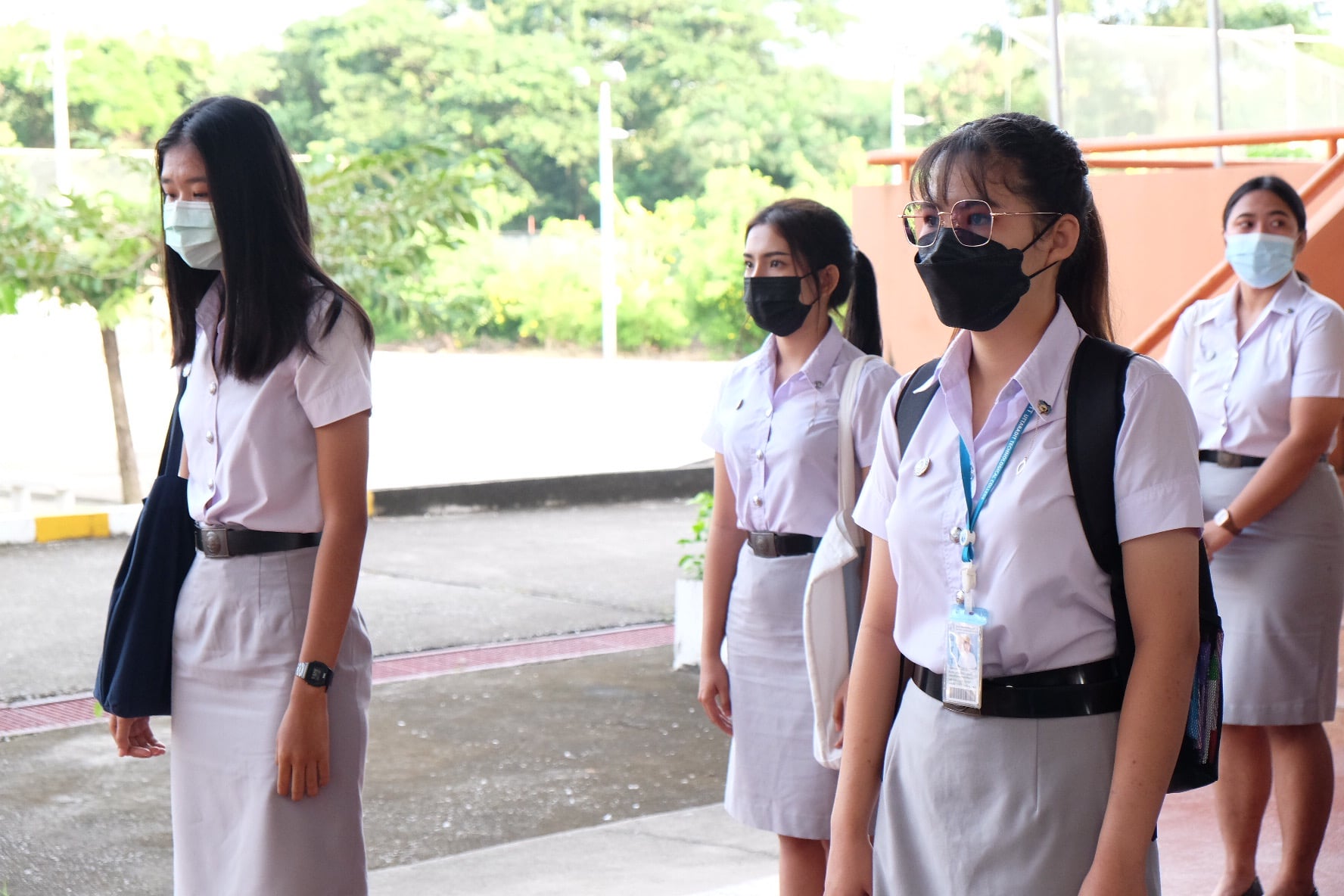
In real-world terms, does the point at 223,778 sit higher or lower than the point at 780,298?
lower

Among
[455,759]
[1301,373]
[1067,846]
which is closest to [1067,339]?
[1067,846]

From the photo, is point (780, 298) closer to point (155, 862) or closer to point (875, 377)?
point (875, 377)

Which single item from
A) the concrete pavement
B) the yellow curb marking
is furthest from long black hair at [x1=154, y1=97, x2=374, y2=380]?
the yellow curb marking

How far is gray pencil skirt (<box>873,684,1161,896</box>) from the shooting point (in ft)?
6.64

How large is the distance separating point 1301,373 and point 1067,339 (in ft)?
7.11

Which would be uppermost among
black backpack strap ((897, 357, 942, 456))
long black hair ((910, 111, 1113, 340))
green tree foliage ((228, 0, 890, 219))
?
green tree foliage ((228, 0, 890, 219))

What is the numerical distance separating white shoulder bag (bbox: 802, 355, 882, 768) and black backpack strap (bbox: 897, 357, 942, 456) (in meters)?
0.87

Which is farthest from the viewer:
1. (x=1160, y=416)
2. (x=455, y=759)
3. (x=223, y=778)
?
(x=455, y=759)

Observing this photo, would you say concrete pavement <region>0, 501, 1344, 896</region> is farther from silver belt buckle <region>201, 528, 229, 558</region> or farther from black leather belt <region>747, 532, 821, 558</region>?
silver belt buckle <region>201, 528, 229, 558</region>

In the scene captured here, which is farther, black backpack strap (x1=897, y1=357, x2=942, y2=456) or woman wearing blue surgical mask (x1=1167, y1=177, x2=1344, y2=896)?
woman wearing blue surgical mask (x1=1167, y1=177, x2=1344, y2=896)

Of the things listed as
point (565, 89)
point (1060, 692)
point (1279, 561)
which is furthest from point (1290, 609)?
point (565, 89)

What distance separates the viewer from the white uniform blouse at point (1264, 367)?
3.98 metres

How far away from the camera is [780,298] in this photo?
3555 mm

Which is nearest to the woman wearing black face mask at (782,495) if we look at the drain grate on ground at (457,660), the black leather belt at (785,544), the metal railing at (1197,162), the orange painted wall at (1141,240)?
the black leather belt at (785,544)
